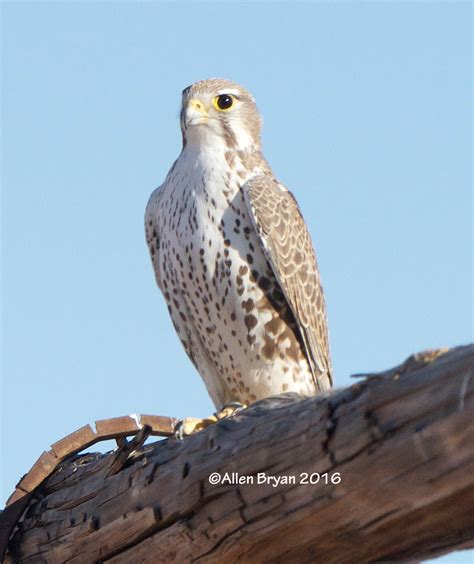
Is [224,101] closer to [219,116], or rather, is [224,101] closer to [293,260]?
[219,116]

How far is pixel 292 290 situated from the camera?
5.78 m

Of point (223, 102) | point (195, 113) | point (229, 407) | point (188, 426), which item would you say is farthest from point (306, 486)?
point (223, 102)

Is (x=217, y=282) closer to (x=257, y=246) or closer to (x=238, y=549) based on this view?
(x=257, y=246)

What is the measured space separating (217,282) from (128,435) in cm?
140

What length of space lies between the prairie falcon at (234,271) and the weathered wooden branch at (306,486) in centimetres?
154

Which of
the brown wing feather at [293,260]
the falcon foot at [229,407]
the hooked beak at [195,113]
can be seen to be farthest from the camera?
the hooked beak at [195,113]

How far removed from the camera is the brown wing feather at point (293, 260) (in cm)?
573

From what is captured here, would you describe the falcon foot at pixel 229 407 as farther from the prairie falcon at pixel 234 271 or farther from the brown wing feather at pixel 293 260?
the brown wing feather at pixel 293 260

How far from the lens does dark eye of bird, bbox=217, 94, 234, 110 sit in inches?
246

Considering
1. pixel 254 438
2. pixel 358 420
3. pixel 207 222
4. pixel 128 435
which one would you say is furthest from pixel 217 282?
pixel 358 420

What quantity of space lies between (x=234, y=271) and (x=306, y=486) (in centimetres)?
242

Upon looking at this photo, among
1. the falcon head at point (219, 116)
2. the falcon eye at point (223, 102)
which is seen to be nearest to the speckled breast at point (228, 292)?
the falcon head at point (219, 116)

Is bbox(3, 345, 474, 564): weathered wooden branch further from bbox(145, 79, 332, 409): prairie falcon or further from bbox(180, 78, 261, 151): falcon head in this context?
bbox(180, 78, 261, 151): falcon head

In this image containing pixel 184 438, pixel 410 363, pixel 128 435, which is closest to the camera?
pixel 410 363
